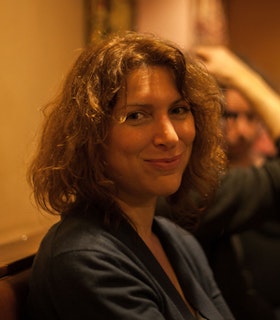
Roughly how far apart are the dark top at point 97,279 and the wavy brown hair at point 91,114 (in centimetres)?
5

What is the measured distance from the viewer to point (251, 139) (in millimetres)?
1874

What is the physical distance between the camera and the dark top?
788 millimetres

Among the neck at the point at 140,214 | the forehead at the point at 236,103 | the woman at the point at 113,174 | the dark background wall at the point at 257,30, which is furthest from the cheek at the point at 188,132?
the dark background wall at the point at 257,30

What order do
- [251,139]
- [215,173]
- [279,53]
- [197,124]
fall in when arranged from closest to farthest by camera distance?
[197,124], [215,173], [251,139], [279,53]

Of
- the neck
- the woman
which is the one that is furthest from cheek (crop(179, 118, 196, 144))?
the neck

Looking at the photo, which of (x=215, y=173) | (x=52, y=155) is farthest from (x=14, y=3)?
(x=215, y=173)

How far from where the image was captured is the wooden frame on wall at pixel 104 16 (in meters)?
1.64

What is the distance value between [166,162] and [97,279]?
0.25 metres

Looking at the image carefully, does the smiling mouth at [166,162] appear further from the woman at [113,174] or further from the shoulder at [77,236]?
the shoulder at [77,236]

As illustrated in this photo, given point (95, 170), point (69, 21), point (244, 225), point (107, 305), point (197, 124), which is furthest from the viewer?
point (69, 21)

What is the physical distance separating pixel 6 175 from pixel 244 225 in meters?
0.66

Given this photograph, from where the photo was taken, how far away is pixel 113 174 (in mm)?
915

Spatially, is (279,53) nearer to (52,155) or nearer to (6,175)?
(6,175)

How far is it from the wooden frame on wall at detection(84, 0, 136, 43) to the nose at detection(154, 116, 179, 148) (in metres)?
0.72
